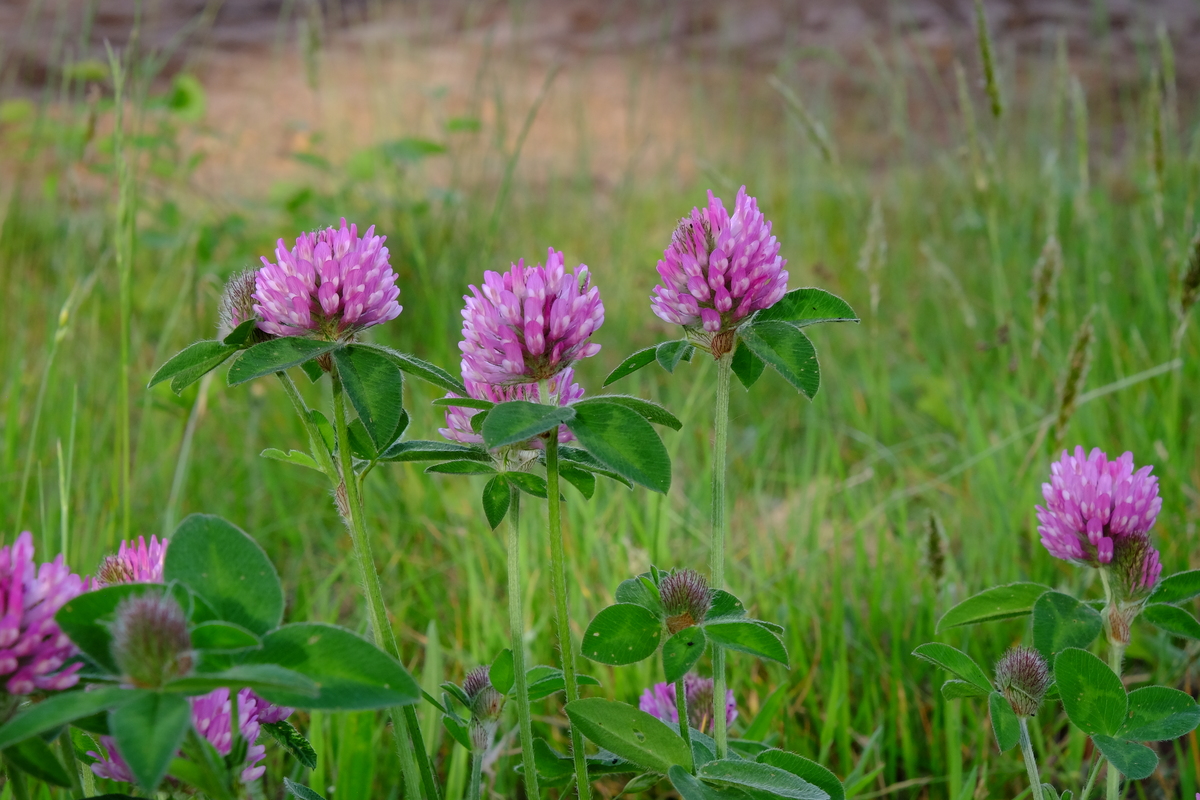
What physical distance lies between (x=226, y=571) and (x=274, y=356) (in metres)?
0.16

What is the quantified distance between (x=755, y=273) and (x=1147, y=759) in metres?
0.41

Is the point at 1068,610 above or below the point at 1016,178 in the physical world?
below

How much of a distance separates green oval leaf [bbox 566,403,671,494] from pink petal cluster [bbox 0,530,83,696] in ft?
0.96

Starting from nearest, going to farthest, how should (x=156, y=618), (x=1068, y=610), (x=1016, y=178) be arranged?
(x=156, y=618)
(x=1068, y=610)
(x=1016, y=178)

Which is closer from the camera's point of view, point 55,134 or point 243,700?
point 243,700

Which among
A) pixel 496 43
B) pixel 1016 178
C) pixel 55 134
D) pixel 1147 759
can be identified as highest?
pixel 496 43

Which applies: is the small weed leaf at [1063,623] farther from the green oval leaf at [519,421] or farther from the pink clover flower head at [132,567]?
the pink clover flower head at [132,567]

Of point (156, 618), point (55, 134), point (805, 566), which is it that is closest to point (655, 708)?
point (156, 618)

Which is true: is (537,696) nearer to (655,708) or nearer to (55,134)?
(655,708)

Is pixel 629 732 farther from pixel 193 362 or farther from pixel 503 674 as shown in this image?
pixel 193 362

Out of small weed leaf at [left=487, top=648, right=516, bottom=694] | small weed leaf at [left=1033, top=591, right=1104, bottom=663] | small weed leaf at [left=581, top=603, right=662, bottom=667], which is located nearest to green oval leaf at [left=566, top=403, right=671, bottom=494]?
small weed leaf at [left=581, top=603, right=662, bottom=667]

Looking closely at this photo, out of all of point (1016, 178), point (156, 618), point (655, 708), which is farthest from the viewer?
point (1016, 178)

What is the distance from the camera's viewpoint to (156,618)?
46cm

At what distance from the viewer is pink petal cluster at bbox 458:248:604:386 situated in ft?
2.06
